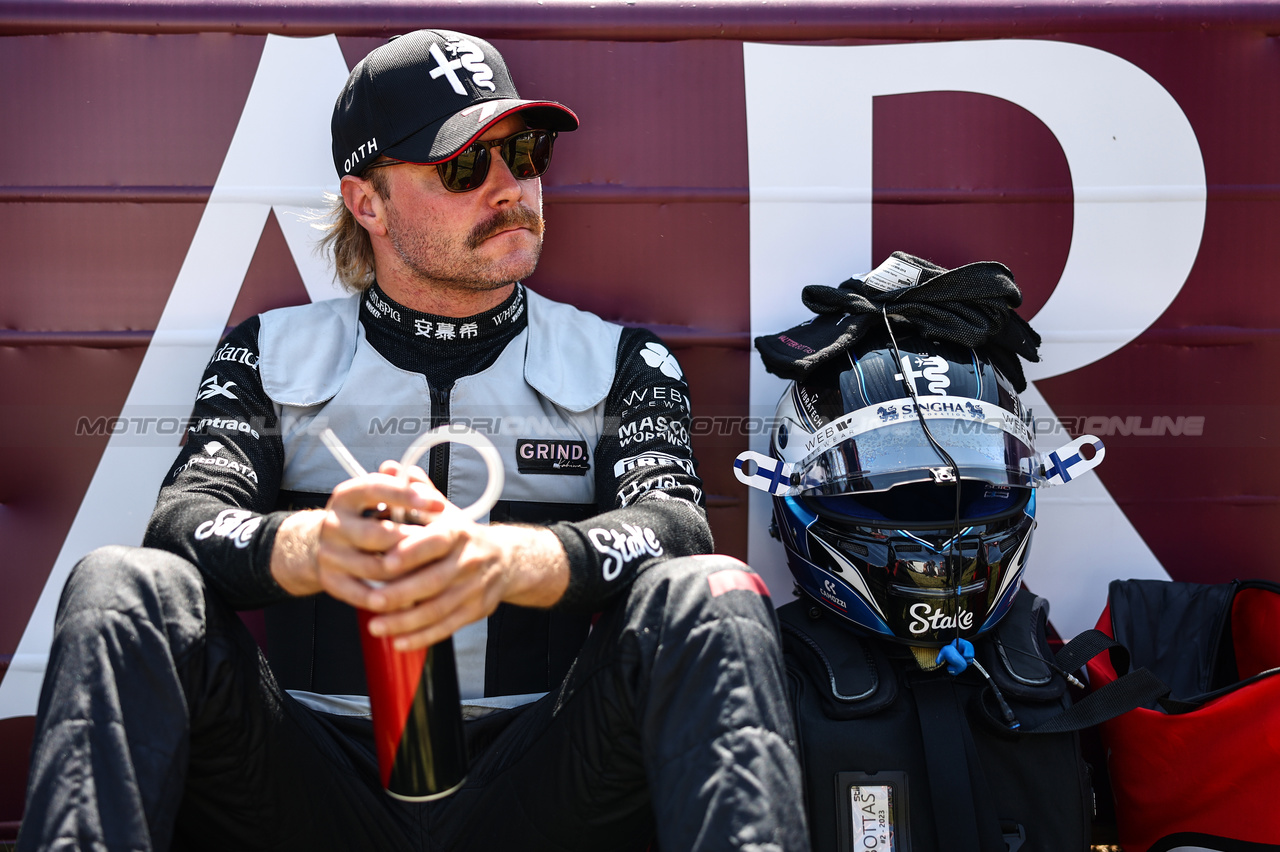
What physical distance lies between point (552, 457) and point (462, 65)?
2.56 feet

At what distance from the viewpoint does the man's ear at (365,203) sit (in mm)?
1944

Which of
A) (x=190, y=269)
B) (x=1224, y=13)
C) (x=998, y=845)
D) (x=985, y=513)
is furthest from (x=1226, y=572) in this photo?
(x=190, y=269)

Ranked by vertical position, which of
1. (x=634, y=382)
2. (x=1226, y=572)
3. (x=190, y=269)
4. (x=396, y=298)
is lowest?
(x=1226, y=572)

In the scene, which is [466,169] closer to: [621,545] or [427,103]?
[427,103]

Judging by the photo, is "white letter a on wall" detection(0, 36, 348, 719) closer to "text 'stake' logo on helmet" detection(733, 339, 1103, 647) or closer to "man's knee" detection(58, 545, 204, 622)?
"man's knee" detection(58, 545, 204, 622)

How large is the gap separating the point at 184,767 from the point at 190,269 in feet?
4.60

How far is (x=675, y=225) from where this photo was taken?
228 cm

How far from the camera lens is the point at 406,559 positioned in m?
1.15

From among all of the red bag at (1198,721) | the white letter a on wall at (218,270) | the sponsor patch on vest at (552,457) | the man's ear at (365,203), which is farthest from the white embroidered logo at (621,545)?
the white letter a on wall at (218,270)

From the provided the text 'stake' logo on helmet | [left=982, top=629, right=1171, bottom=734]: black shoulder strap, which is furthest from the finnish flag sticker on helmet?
[left=982, top=629, right=1171, bottom=734]: black shoulder strap

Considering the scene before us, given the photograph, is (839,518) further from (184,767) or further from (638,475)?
(184,767)

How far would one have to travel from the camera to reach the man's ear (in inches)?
76.5

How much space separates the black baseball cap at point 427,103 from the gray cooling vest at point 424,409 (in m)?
0.40

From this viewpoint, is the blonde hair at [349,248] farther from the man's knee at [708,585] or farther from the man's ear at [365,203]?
the man's knee at [708,585]
